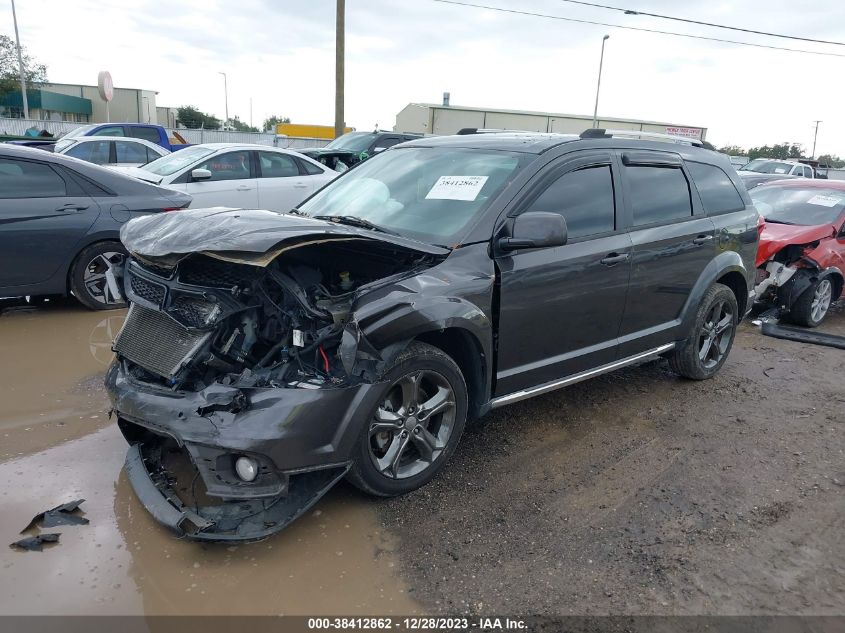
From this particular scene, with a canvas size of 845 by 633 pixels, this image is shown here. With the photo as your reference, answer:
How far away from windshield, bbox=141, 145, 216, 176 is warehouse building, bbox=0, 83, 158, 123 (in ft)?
139

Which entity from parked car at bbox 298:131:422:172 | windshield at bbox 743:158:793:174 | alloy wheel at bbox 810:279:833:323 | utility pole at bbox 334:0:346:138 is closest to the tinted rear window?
alloy wheel at bbox 810:279:833:323

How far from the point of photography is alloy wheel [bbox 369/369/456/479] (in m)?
3.22

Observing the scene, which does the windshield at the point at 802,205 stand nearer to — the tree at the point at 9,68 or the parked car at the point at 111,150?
the parked car at the point at 111,150

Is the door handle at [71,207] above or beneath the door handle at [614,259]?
beneath

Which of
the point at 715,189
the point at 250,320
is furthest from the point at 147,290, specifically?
the point at 715,189

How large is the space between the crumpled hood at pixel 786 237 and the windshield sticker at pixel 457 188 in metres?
4.78

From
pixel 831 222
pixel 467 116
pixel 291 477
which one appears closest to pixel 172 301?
pixel 291 477

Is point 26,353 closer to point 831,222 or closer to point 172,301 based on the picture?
point 172,301

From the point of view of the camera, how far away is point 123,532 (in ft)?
9.92

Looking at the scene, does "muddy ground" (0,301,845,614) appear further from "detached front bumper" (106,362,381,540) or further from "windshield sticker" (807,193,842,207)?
"windshield sticker" (807,193,842,207)

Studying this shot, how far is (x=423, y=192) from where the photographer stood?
3.96 meters

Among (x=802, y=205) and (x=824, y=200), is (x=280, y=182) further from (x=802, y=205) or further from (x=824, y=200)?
(x=824, y=200)

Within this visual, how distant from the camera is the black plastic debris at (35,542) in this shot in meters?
2.88

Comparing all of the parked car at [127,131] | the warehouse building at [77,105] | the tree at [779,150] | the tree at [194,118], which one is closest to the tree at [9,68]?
the warehouse building at [77,105]
